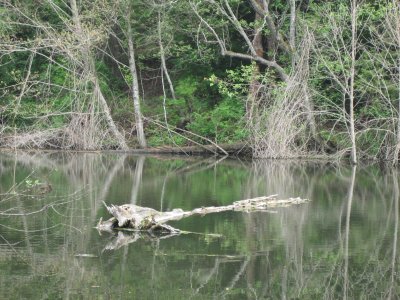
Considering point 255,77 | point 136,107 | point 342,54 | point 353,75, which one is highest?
point 342,54

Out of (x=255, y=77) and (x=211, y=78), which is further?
(x=211, y=78)

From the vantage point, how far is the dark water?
8.65m

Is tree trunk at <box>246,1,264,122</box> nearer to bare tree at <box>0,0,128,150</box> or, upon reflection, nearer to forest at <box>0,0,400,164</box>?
forest at <box>0,0,400,164</box>

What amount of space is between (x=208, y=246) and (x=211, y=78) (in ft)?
55.6

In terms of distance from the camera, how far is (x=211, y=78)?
27.5 m

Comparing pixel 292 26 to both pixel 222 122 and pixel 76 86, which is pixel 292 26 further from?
pixel 76 86

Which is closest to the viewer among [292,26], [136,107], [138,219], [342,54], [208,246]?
[208,246]

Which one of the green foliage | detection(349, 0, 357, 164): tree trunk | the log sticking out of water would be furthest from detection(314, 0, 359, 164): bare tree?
the log sticking out of water

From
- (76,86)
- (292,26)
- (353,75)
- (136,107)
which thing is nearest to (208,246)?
(353,75)

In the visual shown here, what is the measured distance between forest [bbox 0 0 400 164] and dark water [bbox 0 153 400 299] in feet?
21.5

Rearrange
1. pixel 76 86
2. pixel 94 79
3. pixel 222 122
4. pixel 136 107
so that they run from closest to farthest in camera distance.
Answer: pixel 222 122
pixel 94 79
pixel 76 86
pixel 136 107

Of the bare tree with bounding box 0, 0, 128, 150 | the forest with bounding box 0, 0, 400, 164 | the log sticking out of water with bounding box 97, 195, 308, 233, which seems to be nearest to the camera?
the log sticking out of water with bounding box 97, 195, 308, 233

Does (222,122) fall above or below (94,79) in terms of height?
below

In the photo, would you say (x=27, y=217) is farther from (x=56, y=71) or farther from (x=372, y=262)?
(x=56, y=71)
